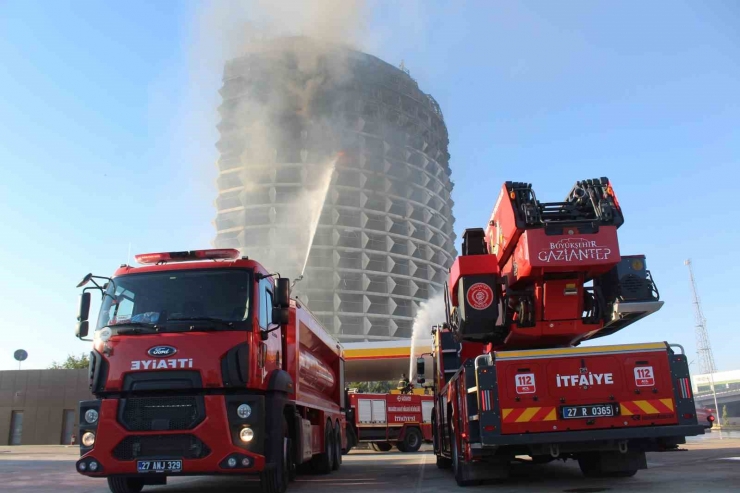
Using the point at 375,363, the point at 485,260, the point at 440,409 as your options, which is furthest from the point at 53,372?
the point at 485,260

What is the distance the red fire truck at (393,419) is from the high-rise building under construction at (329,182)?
A: 46163mm

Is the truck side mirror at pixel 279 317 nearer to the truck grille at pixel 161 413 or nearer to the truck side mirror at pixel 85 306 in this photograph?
the truck grille at pixel 161 413

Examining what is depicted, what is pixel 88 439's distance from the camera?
7641 mm

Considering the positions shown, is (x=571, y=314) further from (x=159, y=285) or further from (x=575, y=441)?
(x=159, y=285)

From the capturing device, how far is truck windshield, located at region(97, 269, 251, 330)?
7.93 m

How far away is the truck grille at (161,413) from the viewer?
7.54 meters

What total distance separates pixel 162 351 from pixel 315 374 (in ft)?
17.0

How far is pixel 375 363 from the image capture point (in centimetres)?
4459

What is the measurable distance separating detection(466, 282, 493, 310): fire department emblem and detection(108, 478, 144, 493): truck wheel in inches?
220

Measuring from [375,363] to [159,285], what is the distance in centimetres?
3737

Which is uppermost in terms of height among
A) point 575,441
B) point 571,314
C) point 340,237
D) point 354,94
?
point 354,94

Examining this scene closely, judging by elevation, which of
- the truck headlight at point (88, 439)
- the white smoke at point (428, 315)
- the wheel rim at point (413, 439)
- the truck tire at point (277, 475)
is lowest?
the wheel rim at point (413, 439)

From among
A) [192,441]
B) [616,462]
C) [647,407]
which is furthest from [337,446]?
[647,407]

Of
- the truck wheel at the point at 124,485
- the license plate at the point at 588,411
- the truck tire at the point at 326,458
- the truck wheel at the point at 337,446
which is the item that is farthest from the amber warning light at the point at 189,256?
the truck wheel at the point at 337,446
